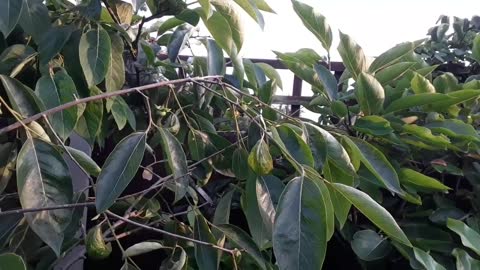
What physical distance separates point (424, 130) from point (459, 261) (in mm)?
279

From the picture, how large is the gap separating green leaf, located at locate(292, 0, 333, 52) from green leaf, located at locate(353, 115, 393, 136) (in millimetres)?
197

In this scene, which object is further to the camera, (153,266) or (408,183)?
(153,266)

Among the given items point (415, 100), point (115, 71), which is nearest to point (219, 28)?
point (115, 71)

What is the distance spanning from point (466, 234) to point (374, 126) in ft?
1.02

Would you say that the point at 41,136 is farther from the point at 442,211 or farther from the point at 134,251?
the point at 442,211

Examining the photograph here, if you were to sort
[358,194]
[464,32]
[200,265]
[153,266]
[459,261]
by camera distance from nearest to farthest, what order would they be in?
[358,194] < [200,265] < [459,261] < [153,266] < [464,32]

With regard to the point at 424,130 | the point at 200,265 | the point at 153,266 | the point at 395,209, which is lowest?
the point at 153,266

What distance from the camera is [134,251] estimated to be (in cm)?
102

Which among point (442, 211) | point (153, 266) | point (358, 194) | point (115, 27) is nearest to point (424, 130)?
point (442, 211)

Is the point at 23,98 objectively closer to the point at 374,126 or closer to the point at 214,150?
the point at 214,150

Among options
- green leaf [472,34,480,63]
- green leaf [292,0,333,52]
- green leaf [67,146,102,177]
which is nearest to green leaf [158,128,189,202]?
green leaf [67,146,102,177]

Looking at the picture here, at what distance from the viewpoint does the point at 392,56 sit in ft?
4.49

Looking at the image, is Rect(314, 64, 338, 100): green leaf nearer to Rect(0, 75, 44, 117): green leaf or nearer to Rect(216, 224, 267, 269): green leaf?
Rect(216, 224, 267, 269): green leaf

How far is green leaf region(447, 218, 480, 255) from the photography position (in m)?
1.23
